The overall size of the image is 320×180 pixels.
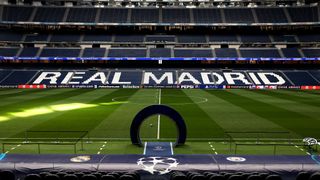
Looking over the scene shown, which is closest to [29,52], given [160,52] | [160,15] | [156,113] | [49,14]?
[49,14]

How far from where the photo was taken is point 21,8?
9594cm

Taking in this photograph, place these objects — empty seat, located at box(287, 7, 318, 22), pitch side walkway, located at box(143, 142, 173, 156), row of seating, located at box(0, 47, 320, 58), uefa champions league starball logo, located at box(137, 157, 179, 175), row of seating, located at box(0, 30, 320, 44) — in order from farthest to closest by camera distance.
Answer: row of seating, located at box(0, 30, 320, 44) < empty seat, located at box(287, 7, 318, 22) < row of seating, located at box(0, 47, 320, 58) < pitch side walkway, located at box(143, 142, 173, 156) < uefa champions league starball logo, located at box(137, 157, 179, 175)

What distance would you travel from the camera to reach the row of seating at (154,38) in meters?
93.0

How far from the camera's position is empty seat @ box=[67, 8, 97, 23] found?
96.1m

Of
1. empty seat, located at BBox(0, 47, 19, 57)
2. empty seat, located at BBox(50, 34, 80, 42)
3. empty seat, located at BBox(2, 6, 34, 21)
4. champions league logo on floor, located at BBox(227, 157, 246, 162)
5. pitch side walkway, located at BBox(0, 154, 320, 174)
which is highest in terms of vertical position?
empty seat, located at BBox(2, 6, 34, 21)

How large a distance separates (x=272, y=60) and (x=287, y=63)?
4483mm

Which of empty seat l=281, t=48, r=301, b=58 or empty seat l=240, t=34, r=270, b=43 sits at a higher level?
empty seat l=240, t=34, r=270, b=43

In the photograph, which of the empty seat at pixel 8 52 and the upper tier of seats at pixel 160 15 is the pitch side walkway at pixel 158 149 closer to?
the empty seat at pixel 8 52

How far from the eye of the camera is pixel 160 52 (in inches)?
3565

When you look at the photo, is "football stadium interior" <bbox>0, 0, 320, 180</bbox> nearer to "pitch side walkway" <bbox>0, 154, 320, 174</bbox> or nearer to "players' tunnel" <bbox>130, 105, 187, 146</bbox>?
"players' tunnel" <bbox>130, 105, 187, 146</bbox>

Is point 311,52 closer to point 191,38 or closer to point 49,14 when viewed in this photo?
point 191,38

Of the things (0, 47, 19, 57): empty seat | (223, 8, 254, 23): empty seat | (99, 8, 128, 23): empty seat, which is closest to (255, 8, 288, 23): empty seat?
(223, 8, 254, 23): empty seat

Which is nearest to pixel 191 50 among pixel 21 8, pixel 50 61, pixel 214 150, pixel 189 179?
pixel 50 61

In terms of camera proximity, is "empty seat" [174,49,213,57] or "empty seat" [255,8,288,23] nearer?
"empty seat" [174,49,213,57]
